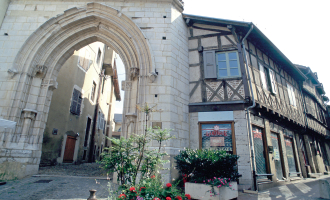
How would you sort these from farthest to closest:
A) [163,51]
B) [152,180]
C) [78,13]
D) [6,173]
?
[78,13] → [163,51] → [6,173] → [152,180]

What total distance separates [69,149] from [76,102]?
2474 millimetres

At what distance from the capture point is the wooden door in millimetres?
9700

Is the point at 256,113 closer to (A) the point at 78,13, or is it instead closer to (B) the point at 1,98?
(A) the point at 78,13

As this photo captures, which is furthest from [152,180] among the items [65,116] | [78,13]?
[65,116]

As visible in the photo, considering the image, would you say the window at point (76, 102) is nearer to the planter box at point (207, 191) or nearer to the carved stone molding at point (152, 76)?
→ the carved stone molding at point (152, 76)

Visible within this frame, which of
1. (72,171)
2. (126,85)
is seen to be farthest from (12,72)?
(72,171)

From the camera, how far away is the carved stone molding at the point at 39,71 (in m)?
6.66

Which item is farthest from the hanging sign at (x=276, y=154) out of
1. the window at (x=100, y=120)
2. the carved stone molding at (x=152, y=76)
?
the window at (x=100, y=120)

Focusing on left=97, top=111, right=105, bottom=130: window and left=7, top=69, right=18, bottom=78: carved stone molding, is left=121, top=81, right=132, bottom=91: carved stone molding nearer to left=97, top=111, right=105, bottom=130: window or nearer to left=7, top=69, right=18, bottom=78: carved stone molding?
left=7, top=69, right=18, bottom=78: carved stone molding

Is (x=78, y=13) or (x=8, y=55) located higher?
(x=78, y=13)

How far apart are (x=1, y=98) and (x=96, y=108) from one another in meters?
7.07

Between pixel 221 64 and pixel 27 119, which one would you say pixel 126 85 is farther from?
pixel 221 64

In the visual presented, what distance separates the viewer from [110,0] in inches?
288

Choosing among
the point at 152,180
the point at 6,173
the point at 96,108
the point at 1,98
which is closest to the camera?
the point at 152,180
